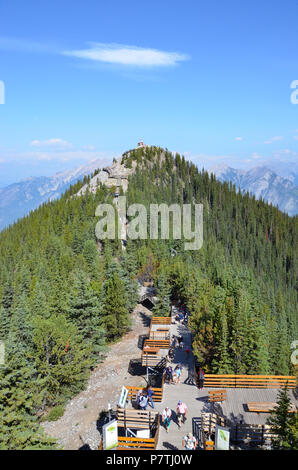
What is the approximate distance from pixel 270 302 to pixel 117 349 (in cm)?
8704

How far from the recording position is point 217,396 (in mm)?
21609

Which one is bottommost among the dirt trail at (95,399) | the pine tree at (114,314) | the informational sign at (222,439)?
the dirt trail at (95,399)

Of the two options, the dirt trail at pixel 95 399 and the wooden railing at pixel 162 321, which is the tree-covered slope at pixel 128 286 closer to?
the dirt trail at pixel 95 399

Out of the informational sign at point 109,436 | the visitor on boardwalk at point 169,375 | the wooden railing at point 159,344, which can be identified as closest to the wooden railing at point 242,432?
the informational sign at point 109,436

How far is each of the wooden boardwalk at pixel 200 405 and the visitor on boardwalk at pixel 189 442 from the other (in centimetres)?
63

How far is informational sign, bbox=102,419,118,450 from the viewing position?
15.3 metres

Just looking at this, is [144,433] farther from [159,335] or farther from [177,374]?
[159,335]

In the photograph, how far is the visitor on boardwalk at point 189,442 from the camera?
56.8ft

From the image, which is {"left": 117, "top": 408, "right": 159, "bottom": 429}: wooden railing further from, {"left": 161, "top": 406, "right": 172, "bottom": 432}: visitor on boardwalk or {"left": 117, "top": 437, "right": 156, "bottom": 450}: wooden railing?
{"left": 117, "top": 437, "right": 156, "bottom": 450}: wooden railing

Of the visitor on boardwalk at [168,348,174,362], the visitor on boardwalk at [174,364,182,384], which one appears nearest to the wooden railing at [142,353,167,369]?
the visitor on boardwalk at [168,348,174,362]

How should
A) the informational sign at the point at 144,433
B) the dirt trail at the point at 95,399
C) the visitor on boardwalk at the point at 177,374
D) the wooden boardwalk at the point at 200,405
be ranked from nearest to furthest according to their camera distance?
the informational sign at the point at 144,433 → the wooden boardwalk at the point at 200,405 → the dirt trail at the point at 95,399 → the visitor on boardwalk at the point at 177,374

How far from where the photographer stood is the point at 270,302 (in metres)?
113

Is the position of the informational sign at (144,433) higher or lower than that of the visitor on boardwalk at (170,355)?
higher

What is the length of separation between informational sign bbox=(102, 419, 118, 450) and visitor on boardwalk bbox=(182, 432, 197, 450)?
422 cm
